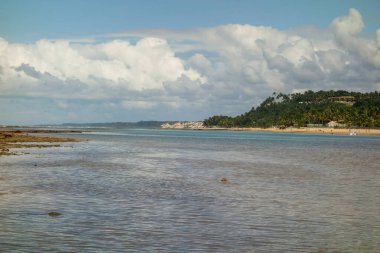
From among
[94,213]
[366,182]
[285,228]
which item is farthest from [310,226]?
[366,182]

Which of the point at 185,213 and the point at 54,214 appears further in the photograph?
the point at 185,213

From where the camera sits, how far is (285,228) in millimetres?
22625

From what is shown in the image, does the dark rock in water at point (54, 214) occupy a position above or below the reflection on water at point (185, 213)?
above

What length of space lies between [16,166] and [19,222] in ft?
100

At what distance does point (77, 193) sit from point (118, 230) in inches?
485

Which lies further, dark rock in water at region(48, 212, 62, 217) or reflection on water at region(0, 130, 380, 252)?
dark rock in water at region(48, 212, 62, 217)

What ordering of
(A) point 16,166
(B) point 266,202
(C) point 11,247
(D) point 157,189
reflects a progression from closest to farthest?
(C) point 11,247 < (B) point 266,202 < (D) point 157,189 < (A) point 16,166

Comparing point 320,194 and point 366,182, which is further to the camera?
point 366,182

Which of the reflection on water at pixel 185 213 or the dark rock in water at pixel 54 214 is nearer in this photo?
the reflection on water at pixel 185 213

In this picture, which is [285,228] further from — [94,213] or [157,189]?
[157,189]

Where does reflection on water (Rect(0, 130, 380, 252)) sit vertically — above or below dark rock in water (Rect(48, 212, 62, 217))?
below

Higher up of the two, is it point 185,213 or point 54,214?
point 54,214

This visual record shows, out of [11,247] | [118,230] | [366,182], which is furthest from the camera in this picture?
[366,182]

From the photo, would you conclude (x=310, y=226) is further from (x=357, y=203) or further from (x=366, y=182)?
(x=366, y=182)
